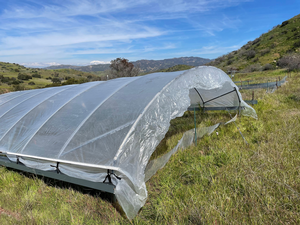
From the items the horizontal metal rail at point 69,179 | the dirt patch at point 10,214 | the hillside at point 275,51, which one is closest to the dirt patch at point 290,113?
the horizontal metal rail at point 69,179

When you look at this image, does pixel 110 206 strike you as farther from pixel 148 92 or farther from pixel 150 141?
pixel 148 92

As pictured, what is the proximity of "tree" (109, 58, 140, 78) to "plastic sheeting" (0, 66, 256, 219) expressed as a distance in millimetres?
29513

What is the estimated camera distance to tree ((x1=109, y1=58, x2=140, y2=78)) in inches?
1329

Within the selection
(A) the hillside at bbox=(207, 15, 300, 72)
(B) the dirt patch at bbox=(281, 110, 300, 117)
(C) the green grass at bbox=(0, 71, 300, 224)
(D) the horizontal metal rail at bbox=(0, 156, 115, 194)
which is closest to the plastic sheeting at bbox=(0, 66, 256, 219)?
(D) the horizontal metal rail at bbox=(0, 156, 115, 194)

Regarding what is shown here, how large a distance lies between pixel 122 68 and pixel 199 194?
1323 inches

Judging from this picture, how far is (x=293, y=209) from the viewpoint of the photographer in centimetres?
225

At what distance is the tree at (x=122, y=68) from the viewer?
33750mm

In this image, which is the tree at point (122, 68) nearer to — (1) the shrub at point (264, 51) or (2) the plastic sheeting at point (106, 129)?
(1) the shrub at point (264, 51)

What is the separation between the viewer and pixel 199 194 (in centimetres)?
279

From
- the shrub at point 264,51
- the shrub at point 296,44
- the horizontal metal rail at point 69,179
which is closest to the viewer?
the horizontal metal rail at point 69,179

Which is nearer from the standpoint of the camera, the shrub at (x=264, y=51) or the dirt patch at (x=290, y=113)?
the dirt patch at (x=290, y=113)

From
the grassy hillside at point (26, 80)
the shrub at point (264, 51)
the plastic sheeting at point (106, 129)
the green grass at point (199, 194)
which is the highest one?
the shrub at point (264, 51)

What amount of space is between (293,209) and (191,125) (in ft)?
15.6

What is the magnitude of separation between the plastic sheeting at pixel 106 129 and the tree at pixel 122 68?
29.5 m
